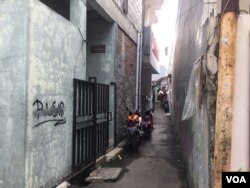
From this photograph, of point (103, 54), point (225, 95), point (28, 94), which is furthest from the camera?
point (103, 54)

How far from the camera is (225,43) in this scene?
12.6 ft

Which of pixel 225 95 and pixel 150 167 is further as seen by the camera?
pixel 150 167

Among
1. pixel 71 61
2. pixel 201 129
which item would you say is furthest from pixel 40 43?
pixel 201 129

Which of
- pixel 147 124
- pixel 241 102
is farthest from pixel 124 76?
pixel 241 102

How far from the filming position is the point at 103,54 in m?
9.84

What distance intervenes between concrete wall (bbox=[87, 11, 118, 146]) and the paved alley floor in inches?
40.8

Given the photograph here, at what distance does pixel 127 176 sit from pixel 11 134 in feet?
10.1

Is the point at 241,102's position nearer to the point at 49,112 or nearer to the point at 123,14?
the point at 49,112

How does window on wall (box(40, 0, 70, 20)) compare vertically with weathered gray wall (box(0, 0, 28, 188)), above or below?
above

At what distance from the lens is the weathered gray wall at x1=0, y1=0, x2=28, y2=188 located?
4953mm

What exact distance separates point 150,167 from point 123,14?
480 cm

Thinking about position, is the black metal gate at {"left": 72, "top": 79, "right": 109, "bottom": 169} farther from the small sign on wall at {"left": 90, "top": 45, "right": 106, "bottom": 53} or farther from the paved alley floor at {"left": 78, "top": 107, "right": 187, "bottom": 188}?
the small sign on wall at {"left": 90, "top": 45, "right": 106, "bottom": 53}

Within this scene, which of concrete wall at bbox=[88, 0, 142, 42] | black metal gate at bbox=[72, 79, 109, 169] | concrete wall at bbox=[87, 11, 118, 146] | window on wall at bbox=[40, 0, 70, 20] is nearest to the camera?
black metal gate at bbox=[72, 79, 109, 169]

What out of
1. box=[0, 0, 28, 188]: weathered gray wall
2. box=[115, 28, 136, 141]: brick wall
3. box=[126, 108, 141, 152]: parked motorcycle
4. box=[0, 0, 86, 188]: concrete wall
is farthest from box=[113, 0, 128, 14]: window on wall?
box=[0, 0, 28, 188]: weathered gray wall
